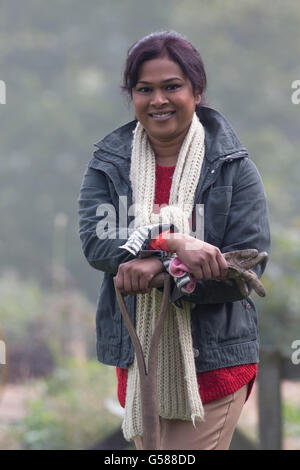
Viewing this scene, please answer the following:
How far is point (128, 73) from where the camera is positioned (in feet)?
8.11

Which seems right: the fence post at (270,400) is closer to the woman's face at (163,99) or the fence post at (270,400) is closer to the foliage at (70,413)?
the foliage at (70,413)

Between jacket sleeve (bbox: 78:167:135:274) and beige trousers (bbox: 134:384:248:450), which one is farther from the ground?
jacket sleeve (bbox: 78:167:135:274)

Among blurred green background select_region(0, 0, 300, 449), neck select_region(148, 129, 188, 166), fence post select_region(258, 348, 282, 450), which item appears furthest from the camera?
blurred green background select_region(0, 0, 300, 449)

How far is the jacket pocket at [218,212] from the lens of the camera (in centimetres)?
235

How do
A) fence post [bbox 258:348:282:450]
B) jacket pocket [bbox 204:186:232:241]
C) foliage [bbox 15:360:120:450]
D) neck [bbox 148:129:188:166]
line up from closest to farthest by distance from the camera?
jacket pocket [bbox 204:186:232:241]
neck [bbox 148:129:188:166]
fence post [bbox 258:348:282:450]
foliage [bbox 15:360:120:450]

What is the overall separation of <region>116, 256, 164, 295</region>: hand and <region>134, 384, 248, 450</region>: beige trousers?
476 millimetres

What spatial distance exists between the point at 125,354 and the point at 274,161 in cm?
966

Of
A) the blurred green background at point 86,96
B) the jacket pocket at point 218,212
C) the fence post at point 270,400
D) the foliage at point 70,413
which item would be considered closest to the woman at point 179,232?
the jacket pocket at point 218,212

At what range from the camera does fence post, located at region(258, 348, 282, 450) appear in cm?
410

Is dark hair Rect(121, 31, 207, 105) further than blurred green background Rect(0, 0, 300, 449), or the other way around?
blurred green background Rect(0, 0, 300, 449)

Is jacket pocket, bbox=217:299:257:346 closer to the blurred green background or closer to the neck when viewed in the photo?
the neck

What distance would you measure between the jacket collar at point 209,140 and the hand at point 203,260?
1.27 feet

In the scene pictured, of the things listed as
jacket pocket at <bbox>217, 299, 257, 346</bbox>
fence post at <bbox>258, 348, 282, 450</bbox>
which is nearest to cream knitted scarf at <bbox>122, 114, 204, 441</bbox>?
jacket pocket at <bbox>217, 299, 257, 346</bbox>
